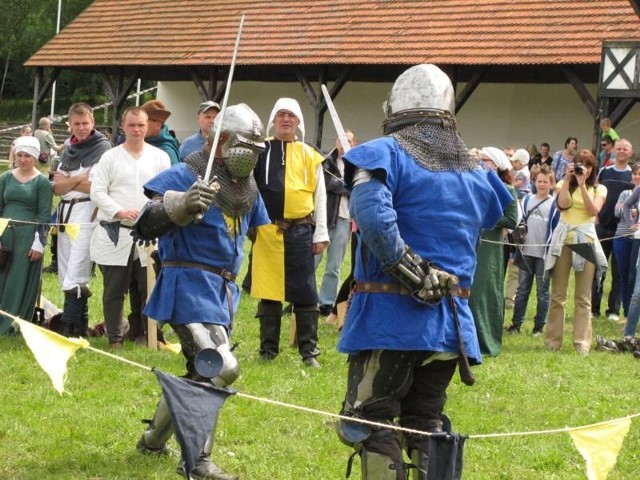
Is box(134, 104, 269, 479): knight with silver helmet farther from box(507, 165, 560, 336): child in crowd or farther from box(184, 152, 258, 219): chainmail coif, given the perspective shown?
box(507, 165, 560, 336): child in crowd

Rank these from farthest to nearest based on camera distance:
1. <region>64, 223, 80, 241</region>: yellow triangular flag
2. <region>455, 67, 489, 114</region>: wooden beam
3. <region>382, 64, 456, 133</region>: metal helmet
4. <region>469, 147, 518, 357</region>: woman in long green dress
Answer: <region>455, 67, 489, 114</region>: wooden beam → <region>469, 147, 518, 357</region>: woman in long green dress → <region>64, 223, 80, 241</region>: yellow triangular flag → <region>382, 64, 456, 133</region>: metal helmet

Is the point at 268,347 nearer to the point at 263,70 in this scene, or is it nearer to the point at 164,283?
the point at 164,283

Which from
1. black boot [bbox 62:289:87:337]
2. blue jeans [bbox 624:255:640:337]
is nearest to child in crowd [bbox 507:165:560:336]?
blue jeans [bbox 624:255:640:337]

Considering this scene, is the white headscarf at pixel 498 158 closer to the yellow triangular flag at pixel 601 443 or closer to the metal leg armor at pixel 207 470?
the metal leg armor at pixel 207 470

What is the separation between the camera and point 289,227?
7762mm

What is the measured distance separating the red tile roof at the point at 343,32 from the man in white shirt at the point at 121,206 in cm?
1108

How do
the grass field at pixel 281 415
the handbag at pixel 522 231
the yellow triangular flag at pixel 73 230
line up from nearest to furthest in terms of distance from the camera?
the grass field at pixel 281 415
the yellow triangular flag at pixel 73 230
the handbag at pixel 522 231

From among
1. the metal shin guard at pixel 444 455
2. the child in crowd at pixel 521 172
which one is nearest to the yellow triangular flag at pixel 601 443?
the metal shin guard at pixel 444 455

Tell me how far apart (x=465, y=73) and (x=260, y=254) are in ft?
43.9

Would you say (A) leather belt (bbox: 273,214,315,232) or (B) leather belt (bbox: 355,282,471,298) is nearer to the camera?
(B) leather belt (bbox: 355,282,471,298)

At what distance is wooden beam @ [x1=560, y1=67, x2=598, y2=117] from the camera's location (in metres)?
17.6

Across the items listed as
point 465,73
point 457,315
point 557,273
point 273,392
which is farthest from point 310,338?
point 465,73

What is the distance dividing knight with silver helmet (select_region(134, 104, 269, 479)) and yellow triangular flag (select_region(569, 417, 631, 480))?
5.15ft

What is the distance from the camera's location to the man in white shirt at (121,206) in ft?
A: 24.9
